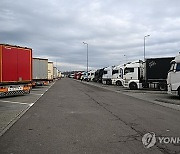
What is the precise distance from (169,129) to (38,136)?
3870mm

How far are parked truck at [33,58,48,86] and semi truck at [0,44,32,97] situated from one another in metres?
11.3

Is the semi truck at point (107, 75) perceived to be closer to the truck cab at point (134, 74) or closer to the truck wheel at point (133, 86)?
the truck cab at point (134, 74)

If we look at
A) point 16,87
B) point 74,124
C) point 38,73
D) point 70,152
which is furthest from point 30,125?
point 38,73

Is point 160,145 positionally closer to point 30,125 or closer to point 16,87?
point 30,125

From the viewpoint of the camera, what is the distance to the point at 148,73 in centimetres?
2627

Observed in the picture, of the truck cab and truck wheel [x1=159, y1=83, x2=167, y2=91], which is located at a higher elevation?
the truck cab

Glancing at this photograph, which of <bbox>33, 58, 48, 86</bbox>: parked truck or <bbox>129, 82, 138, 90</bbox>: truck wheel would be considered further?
<bbox>33, 58, 48, 86</bbox>: parked truck

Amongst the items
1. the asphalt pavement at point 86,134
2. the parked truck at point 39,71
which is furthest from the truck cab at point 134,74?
the asphalt pavement at point 86,134

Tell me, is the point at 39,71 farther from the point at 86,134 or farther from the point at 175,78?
the point at 86,134

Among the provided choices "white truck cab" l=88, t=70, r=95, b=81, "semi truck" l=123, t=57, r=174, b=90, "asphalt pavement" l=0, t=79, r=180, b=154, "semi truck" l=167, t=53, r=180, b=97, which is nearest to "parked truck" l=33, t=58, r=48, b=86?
"semi truck" l=123, t=57, r=174, b=90

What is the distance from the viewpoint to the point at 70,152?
17.2ft

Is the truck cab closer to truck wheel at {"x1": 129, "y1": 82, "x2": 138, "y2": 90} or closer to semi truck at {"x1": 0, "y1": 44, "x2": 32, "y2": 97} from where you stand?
truck wheel at {"x1": 129, "y1": 82, "x2": 138, "y2": 90}

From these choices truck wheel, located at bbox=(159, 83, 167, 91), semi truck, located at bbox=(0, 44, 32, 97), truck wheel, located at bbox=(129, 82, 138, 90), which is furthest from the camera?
truck wheel, located at bbox=(129, 82, 138, 90)

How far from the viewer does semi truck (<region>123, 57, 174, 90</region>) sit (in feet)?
83.7
